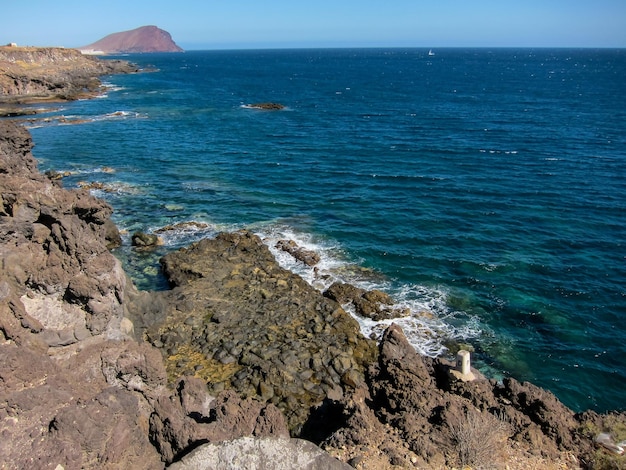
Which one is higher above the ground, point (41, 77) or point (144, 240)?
point (41, 77)

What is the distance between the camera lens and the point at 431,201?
155ft

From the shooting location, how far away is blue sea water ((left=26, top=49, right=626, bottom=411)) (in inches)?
1124

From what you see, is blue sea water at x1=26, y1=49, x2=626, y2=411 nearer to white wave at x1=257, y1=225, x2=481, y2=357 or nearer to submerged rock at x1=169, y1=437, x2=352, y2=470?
white wave at x1=257, y1=225, x2=481, y2=357

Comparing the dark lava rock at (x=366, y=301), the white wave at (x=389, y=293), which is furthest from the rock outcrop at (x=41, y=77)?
the dark lava rock at (x=366, y=301)

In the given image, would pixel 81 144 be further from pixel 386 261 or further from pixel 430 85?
pixel 430 85

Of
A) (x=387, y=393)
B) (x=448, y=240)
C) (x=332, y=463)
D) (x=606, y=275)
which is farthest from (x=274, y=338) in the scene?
(x=606, y=275)

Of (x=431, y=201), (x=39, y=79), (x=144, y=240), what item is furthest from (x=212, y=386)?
(x=39, y=79)

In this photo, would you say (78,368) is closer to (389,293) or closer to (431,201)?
(389,293)

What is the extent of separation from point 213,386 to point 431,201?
32549 mm

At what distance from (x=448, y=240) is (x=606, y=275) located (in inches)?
463

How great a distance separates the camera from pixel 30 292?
18.8 m

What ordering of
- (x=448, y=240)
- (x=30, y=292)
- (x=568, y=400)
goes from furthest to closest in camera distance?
(x=448, y=240) → (x=568, y=400) → (x=30, y=292)

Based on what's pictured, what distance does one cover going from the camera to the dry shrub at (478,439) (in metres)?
14.1

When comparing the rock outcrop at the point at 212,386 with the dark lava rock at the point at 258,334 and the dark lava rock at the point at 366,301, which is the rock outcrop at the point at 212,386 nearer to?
the dark lava rock at the point at 258,334
